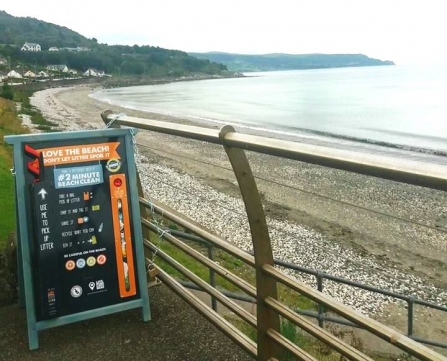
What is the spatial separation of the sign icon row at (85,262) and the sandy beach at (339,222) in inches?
159

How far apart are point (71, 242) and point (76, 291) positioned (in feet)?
1.05

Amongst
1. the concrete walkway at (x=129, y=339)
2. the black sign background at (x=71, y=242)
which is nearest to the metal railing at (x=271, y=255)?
the concrete walkway at (x=129, y=339)

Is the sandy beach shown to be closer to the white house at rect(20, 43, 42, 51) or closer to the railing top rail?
the railing top rail

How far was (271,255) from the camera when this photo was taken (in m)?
2.53

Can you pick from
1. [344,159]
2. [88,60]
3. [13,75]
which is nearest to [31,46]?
[88,60]

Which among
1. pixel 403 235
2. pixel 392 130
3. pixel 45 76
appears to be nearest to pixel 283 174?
pixel 403 235

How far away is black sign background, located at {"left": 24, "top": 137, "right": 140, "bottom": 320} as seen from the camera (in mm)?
3295

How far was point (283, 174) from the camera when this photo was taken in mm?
22328

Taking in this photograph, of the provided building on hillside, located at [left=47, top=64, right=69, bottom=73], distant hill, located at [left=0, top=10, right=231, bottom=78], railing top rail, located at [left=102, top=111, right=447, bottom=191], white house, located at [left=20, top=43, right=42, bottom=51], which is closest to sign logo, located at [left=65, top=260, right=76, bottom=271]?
railing top rail, located at [left=102, top=111, right=447, bottom=191]

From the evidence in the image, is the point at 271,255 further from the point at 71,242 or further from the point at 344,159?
the point at 71,242

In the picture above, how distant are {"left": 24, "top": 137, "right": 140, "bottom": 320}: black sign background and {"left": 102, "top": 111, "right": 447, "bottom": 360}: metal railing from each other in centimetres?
48

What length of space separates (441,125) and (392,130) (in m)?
6.44

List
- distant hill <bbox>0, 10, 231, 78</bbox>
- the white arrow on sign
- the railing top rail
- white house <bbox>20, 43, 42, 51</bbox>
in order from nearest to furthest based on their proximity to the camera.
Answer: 1. the railing top rail
2. the white arrow on sign
3. distant hill <bbox>0, 10, 231, 78</bbox>
4. white house <bbox>20, 43, 42, 51</bbox>

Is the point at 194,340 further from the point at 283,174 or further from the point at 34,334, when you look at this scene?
the point at 283,174
